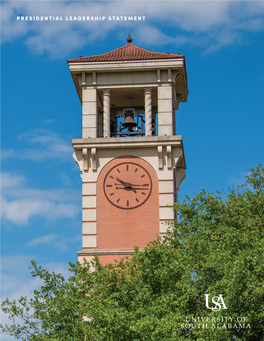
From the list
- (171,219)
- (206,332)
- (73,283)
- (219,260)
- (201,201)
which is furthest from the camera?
(171,219)

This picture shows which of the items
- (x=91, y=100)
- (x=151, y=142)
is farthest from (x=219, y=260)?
(x=91, y=100)

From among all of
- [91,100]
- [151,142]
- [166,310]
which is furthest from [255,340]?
[91,100]

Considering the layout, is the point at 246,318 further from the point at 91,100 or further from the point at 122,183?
the point at 91,100

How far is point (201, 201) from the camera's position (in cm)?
3262

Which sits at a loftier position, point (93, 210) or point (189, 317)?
point (93, 210)

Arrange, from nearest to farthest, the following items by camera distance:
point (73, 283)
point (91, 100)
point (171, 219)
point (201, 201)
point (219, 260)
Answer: point (219, 260) < point (73, 283) < point (201, 201) < point (171, 219) < point (91, 100)

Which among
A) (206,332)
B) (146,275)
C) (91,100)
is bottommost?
(206,332)

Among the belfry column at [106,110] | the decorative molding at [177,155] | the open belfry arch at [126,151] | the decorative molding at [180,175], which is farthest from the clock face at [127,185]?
the decorative molding at [180,175]

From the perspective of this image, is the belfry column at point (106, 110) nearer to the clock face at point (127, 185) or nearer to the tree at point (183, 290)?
the clock face at point (127, 185)

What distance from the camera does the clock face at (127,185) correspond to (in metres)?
37.3

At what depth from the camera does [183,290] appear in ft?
89.7

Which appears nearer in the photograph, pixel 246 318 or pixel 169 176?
pixel 246 318

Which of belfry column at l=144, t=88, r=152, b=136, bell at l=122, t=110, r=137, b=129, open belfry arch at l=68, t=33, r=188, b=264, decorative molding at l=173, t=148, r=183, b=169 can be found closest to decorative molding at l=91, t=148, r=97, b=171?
open belfry arch at l=68, t=33, r=188, b=264

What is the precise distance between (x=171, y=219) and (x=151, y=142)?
4198mm
